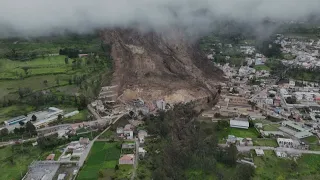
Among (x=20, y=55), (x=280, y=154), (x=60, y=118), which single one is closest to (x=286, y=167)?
(x=280, y=154)

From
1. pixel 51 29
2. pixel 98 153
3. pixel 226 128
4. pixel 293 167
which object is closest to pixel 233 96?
pixel 226 128

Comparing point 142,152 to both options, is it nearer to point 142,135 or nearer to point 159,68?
point 142,135

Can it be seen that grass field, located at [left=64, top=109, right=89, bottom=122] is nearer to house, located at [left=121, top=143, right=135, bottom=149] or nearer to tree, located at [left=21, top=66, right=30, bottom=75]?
house, located at [left=121, top=143, right=135, bottom=149]

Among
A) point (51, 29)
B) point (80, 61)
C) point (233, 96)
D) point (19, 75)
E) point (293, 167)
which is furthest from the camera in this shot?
point (51, 29)

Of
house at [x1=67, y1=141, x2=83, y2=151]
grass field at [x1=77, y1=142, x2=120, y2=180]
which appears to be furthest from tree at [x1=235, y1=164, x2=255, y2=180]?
house at [x1=67, y1=141, x2=83, y2=151]

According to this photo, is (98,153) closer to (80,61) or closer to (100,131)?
(100,131)

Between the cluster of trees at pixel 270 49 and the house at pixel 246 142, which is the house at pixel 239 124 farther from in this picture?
the cluster of trees at pixel 270 49

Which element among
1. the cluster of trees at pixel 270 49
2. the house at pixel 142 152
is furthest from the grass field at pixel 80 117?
the cluster of trees at pixel 270 49
